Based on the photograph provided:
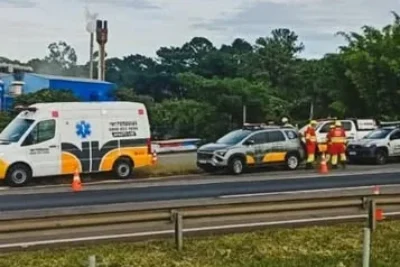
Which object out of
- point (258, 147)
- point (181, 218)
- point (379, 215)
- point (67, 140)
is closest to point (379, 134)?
point (258, 147)

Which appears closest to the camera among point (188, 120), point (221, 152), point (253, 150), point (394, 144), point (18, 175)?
point (18, 175)

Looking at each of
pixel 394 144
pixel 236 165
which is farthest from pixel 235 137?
pixel 394 144

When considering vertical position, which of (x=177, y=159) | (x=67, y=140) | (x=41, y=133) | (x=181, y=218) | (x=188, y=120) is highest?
(x=188, y=120)

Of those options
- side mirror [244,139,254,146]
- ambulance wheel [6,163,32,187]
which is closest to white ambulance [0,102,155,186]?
ambulance wheel [6,163,32,187]

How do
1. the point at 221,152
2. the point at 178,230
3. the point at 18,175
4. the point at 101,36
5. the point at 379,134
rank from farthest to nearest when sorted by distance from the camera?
the point at 101,36, the point at 379,134, the point at 221,152, the point at 18,175, the point at 178,230

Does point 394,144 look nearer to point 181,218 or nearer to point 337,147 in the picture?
point 337,147

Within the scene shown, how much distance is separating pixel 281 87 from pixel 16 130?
44973 millimetres

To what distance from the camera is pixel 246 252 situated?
11.1 meters

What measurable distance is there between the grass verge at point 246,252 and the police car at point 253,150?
16.0 meters

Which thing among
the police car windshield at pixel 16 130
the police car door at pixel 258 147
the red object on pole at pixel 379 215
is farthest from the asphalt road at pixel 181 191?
the red object on pole at pixel 379 215

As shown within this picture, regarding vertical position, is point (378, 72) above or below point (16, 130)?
above

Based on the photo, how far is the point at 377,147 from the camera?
32.8 m

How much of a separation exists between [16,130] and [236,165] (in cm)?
723

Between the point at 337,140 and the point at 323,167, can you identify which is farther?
the point at 337,140
